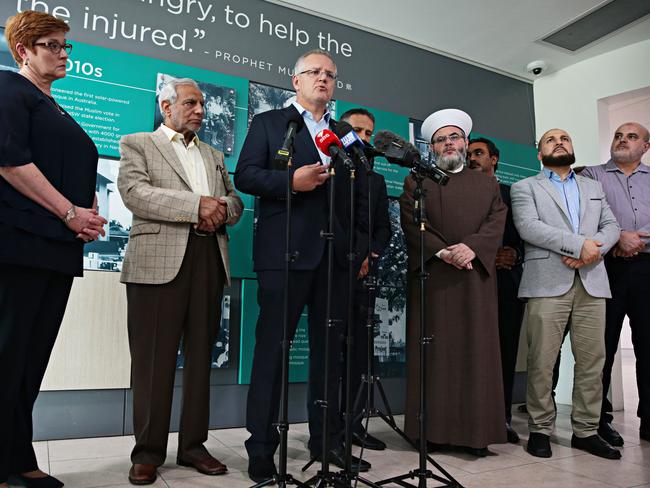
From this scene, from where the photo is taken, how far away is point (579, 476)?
259cm

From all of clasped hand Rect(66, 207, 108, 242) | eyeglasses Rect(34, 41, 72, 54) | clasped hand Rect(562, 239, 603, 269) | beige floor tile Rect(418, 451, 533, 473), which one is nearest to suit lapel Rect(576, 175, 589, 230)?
clasped hand Rect(562, 239, 603, 269)

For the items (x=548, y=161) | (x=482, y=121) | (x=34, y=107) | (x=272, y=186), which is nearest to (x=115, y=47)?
(x=34, y=107)

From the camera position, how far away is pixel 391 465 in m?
2.73

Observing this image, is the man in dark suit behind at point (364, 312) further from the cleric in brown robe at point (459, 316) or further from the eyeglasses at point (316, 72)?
the eyeglasses at point (316, 72)

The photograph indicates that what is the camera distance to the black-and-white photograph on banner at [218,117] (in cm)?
366

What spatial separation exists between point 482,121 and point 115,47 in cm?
327

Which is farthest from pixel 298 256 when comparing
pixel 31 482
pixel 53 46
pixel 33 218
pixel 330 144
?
pixel 31 482

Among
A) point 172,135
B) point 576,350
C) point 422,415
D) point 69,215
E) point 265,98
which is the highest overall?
point 265,98

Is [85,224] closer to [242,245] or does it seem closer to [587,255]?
[242,245]

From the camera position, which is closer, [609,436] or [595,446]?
[595,446]

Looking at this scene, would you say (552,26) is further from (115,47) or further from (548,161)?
(115,47)

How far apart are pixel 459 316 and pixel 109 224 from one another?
217cm

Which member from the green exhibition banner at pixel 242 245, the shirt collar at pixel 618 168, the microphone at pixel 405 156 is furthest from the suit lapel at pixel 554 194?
the green exhibition banner at pixel 242 245

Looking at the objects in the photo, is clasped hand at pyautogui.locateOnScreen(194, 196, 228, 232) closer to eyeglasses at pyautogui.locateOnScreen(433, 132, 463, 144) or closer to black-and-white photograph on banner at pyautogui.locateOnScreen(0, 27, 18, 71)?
eyeglasses at pyautogui.locateOnScreen(433, 132, 463, 144)
